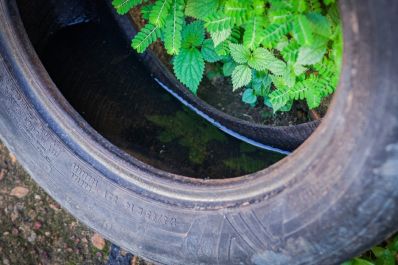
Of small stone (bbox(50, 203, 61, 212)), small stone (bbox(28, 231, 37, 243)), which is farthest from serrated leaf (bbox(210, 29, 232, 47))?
small stone (bbox(28, 231, 37, 243))

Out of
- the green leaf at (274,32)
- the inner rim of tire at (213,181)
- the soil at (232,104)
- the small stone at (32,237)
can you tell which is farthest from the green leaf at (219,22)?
the small stone at (32,237)

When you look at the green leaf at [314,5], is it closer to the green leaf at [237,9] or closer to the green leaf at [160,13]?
the green leaf at [237,9]

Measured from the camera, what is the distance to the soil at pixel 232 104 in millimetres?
2141

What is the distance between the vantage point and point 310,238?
127 cm

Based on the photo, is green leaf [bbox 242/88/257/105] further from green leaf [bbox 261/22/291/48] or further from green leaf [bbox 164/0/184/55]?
green leaf [bbox 261/22/291/48]

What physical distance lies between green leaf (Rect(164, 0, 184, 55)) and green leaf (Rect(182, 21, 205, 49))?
4.9 inches

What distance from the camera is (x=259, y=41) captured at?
149cm

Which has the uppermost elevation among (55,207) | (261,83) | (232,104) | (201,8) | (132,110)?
(201,8)

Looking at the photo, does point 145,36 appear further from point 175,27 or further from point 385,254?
point 385,254

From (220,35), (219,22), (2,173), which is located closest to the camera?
(219,22)

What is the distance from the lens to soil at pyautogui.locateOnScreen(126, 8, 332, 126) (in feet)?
7.02

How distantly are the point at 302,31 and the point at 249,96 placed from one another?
771 millimetres

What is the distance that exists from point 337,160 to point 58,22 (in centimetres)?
152

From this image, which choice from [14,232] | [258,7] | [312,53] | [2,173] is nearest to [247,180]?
[312,53]
